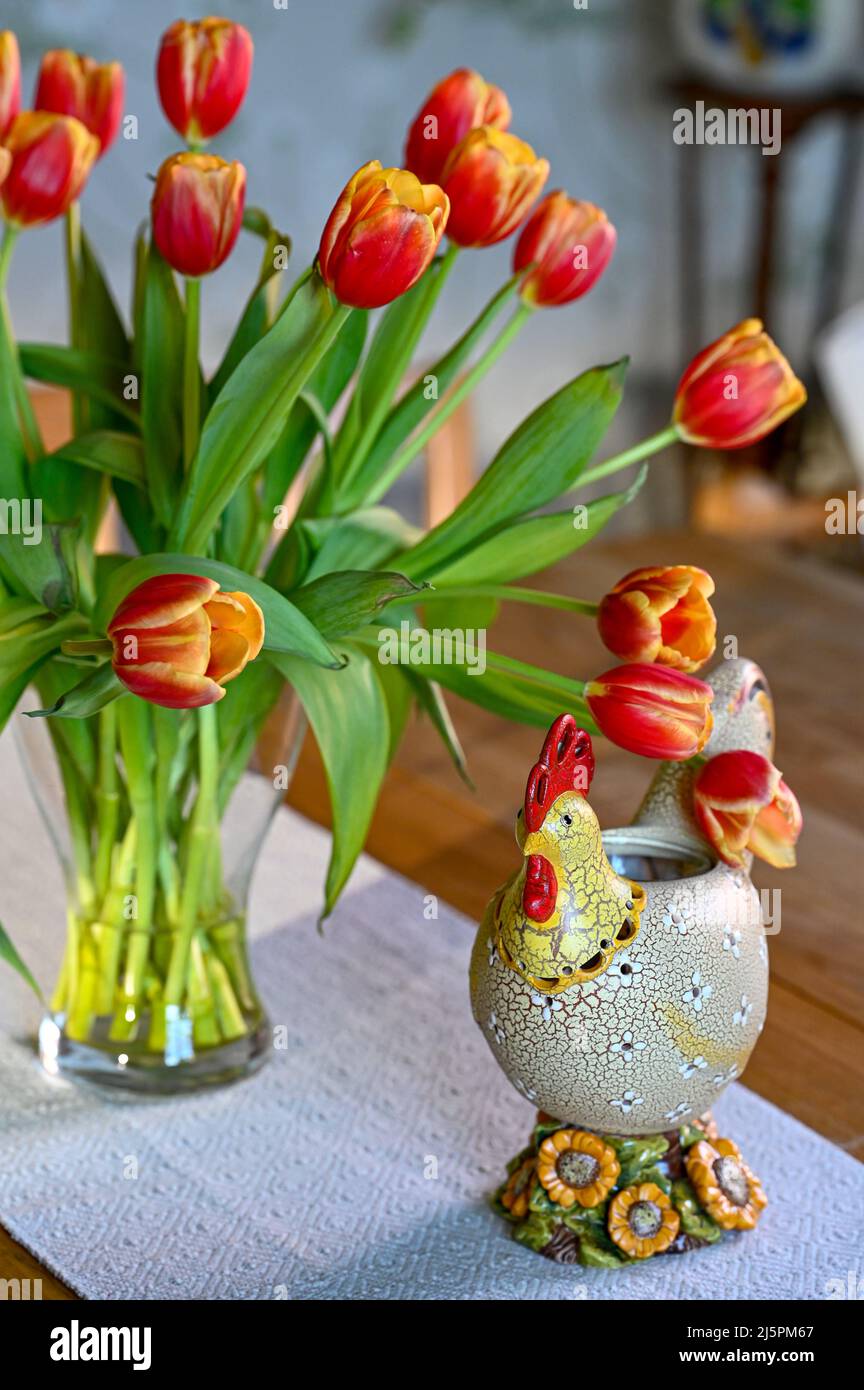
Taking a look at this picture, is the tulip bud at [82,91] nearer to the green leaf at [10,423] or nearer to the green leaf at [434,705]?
the green leaf at [10,423]

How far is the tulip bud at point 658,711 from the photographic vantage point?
0.68 metres

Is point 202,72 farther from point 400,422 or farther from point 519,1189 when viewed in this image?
point 519,1189

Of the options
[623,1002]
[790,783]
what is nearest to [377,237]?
[623,1002]

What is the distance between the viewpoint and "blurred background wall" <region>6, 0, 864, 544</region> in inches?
99.7

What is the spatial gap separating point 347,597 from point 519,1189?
0.94 ft

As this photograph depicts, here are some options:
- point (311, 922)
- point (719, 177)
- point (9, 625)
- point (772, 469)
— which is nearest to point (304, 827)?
point (311, 922)

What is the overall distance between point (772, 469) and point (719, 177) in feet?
1.89

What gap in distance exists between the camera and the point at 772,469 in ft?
10.2

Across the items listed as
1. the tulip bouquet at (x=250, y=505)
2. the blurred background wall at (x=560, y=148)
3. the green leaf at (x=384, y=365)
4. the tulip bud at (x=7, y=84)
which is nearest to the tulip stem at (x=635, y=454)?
the tulip bouquet at (x=250, y=505)

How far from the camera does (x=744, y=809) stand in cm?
73

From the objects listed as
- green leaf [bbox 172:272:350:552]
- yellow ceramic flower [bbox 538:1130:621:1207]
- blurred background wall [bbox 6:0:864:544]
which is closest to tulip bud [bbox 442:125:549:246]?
green leaf [bbox 172:272:350:552]

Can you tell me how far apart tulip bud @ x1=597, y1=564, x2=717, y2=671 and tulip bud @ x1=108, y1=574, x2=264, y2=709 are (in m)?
0.16
